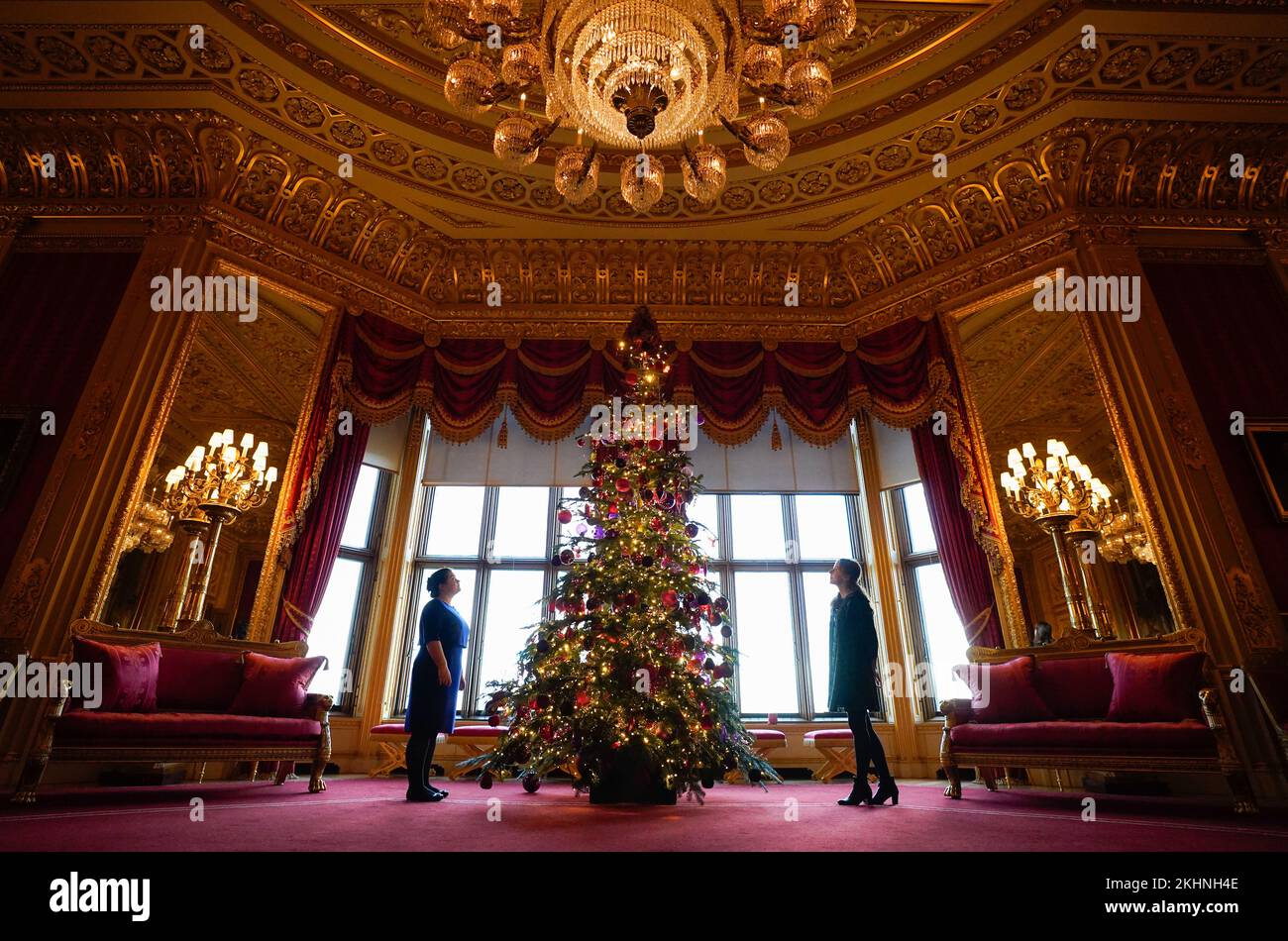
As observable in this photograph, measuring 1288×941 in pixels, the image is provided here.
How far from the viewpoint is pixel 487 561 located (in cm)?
640

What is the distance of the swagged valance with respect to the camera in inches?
216

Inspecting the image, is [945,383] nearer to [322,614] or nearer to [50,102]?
[322,614]

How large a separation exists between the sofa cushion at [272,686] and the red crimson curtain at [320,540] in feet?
2.27

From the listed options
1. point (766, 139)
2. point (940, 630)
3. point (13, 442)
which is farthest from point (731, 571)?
point (13, 442)

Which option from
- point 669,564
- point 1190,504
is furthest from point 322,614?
point 1190,504

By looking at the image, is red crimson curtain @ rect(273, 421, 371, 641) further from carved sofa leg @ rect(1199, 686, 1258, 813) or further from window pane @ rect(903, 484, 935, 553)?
carved sofa leg @ rect(1199, 686, 1258, 813)

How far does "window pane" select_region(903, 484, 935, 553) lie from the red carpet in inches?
104


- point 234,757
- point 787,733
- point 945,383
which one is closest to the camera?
point 234,757

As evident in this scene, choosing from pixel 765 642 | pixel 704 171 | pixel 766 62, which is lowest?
pixel 765 642

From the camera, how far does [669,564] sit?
11.9ft

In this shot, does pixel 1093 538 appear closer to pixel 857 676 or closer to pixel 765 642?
pixel 857 676

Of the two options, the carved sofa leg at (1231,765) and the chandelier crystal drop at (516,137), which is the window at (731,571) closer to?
the carved sofa leg at (1231,765)

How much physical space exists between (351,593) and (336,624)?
316mm
